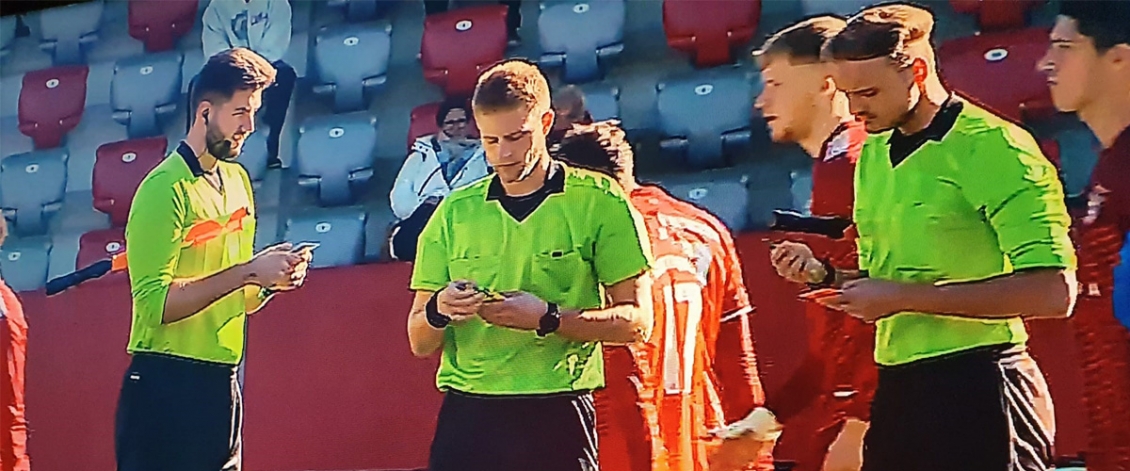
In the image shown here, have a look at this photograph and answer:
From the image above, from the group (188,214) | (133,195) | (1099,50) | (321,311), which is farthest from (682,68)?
(133,195)

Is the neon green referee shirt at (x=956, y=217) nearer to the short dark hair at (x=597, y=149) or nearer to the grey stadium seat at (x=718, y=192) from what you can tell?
Result: the grey stadium seat at (x=718, y=192)

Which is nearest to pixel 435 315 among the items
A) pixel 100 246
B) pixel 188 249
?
pixel 188 249

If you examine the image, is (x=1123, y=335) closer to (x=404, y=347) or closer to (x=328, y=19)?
(x=404, y=347)

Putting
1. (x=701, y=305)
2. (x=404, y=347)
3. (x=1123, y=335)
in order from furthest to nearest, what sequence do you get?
1. (x=404, y=347)
2. (x=701, y=305)
3. (x=1123, y=335)

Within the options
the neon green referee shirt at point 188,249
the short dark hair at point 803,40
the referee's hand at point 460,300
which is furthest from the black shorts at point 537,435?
the short dark hair at point 803,40

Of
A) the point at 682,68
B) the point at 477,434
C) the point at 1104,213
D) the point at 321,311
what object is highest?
the point at 682,68

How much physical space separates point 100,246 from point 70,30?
0.47m

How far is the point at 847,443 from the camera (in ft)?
5.33

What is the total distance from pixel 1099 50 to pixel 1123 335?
1.39 feet

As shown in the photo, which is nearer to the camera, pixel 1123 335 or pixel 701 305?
pixel 1123 335

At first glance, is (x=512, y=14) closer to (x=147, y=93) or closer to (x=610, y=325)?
(x=610, y=325)

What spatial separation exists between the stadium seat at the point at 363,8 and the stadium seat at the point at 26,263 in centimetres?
74

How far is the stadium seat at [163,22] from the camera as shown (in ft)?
7.08

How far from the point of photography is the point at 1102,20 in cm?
165
